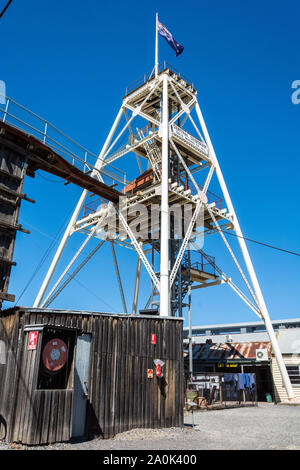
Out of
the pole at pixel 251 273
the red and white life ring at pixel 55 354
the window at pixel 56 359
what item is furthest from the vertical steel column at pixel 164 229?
the red and white life ring at pixel 55 354

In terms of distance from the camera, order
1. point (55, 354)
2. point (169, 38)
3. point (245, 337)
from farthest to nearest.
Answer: point (245, 337) < point (169, 38) < point (55, 354)

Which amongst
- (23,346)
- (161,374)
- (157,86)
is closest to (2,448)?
(23,346)

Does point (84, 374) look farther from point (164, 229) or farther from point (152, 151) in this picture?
point (152, 151)

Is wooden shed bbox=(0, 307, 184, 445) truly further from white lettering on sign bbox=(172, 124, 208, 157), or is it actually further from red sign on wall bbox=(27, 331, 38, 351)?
white lettering on sign bbox=(172, 124, 208, 157)

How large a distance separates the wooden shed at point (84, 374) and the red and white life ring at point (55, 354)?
29 mm

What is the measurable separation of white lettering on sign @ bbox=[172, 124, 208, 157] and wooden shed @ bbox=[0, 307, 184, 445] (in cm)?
1469

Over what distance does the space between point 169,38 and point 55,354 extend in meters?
25.1

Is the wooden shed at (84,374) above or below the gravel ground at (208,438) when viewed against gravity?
above

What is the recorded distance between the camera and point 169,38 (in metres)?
28.4

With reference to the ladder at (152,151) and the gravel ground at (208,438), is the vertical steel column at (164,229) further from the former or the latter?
the gravel ground at (208,438)

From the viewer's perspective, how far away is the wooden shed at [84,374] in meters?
11.1

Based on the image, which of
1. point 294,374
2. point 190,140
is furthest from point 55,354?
point 294,374

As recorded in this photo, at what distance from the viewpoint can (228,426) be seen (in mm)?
15836

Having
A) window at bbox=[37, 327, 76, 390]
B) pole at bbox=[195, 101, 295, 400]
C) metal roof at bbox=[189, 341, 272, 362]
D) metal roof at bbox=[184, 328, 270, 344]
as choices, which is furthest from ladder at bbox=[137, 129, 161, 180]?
metal roof at bbox=[184, 328, 270, 344]
